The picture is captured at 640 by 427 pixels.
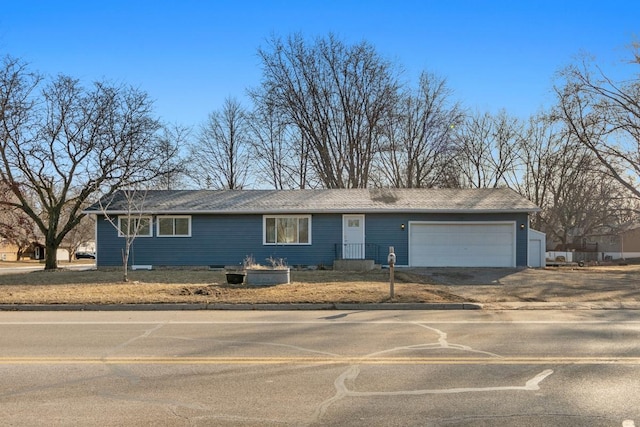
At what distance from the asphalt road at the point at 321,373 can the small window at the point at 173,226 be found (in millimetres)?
13393

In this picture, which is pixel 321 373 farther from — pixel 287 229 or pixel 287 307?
pixel 287 229

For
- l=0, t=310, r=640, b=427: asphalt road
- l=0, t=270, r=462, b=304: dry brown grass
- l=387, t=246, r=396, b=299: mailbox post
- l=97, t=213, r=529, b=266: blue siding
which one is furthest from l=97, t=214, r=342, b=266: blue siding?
l=0, t=310, r=640, b=427: asphalt road

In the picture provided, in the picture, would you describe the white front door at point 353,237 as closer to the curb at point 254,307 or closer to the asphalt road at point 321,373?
the curb at point 254,307

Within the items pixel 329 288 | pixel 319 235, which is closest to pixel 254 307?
pixel 329 288

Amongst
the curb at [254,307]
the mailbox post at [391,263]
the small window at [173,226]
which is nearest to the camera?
the curb at [254,307]

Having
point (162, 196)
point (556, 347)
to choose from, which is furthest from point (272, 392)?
point (162, 196)

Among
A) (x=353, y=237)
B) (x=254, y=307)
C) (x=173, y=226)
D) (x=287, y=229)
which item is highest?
(x=173, y=226)

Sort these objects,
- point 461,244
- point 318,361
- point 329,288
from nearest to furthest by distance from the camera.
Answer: point 318,361, point 329,288, point 461,244

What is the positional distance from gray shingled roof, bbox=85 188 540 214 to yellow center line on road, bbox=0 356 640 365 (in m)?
15.5

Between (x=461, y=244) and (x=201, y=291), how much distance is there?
13.5 metres

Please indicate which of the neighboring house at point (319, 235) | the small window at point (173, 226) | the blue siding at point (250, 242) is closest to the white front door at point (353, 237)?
the neighboring house at point (319, 235)

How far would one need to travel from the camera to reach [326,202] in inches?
979

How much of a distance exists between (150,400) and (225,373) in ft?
4.05

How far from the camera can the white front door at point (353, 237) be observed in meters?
23.9
